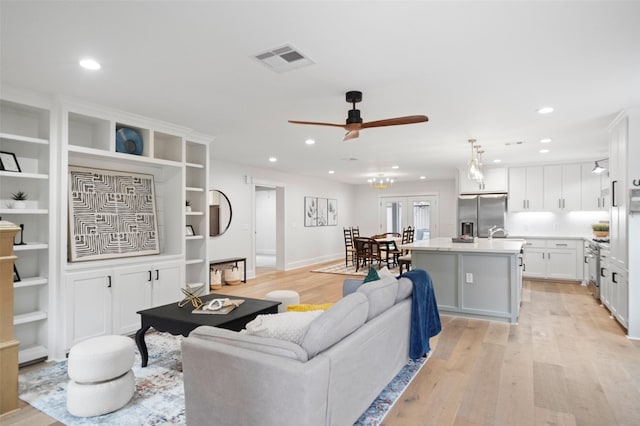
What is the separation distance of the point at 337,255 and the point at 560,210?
19.8 feet

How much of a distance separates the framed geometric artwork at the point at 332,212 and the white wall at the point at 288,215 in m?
0.15

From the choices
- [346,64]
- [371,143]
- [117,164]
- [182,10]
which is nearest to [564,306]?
[371,143]

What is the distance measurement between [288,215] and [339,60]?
6.73m

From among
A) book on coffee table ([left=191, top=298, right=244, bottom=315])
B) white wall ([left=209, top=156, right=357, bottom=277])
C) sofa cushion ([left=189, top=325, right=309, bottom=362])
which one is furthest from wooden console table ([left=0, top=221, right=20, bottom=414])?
white wall ([left=209, top=156, right=357, bottom=277])

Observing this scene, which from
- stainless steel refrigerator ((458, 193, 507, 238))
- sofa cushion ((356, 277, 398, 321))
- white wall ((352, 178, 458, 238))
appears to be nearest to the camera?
sofa cushion ((356, 277, 398, 321))

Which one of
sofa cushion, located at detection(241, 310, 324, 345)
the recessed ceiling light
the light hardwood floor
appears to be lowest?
the light hardwood floor

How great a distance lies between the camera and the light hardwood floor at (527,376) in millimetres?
2473

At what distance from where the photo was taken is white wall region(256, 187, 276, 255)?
503 inches

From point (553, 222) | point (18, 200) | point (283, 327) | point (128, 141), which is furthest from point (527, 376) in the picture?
point (553, 222)

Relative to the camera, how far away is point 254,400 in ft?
6.16

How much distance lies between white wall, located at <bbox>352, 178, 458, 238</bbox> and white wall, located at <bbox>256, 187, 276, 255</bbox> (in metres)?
2.82

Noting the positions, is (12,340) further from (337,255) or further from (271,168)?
(337,255)

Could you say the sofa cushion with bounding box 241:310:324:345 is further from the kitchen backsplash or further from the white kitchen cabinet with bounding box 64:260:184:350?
the kitchen backsplash

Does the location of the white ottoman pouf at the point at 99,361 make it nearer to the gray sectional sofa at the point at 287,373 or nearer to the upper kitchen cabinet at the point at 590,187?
the gray sectional sofa at the point at 287,373
